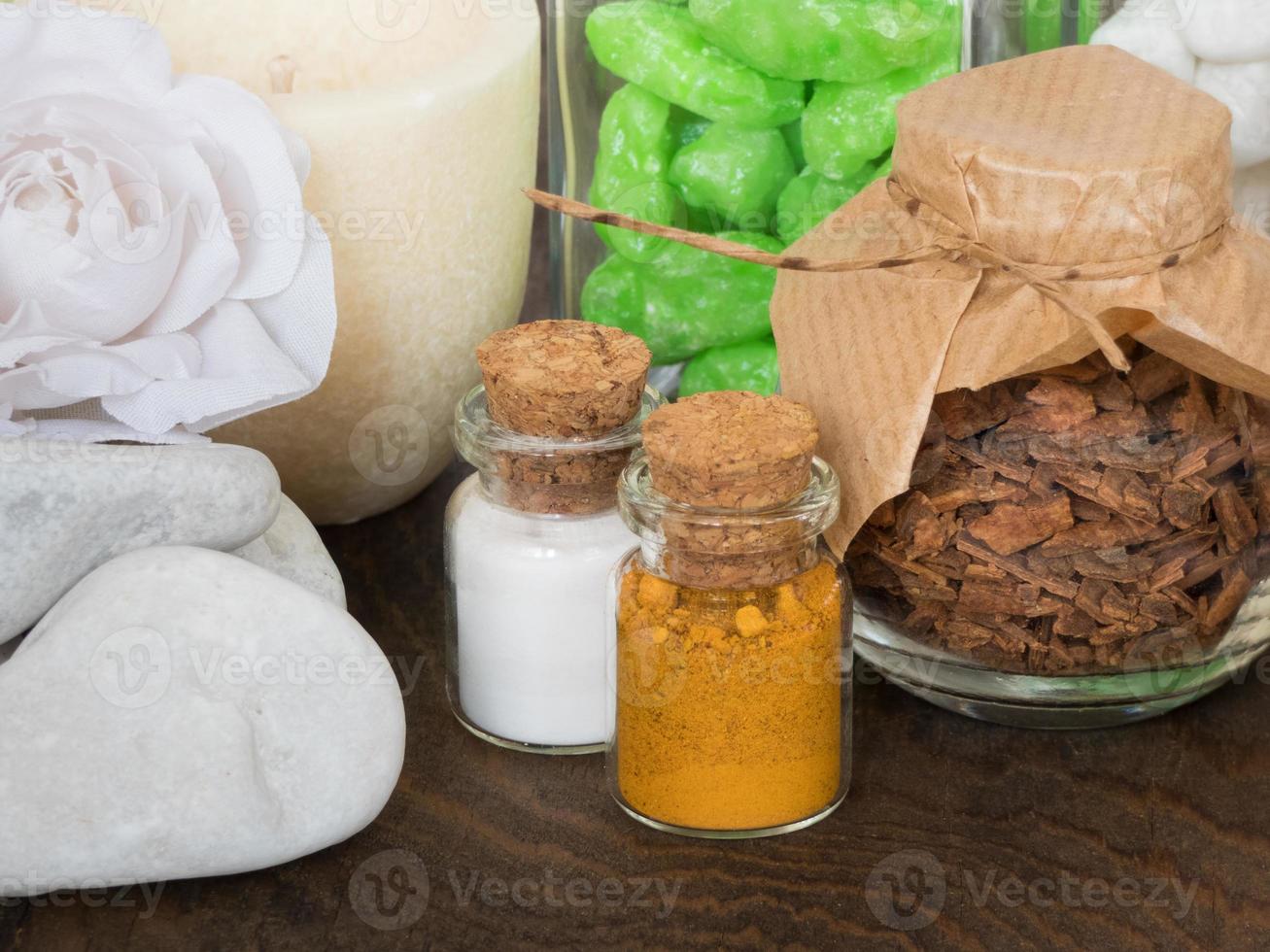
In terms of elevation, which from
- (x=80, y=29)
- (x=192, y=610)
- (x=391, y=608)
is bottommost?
(x=391, y=608)

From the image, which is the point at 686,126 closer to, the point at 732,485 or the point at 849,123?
the point at 849,123

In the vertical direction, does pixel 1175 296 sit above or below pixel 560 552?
above

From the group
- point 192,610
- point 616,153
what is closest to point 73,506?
point 192,610

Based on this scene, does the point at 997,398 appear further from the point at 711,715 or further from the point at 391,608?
the point at 391,608

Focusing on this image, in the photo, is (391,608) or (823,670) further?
(391,608)

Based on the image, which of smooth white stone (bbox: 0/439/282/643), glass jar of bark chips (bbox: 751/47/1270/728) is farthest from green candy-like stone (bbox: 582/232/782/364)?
smooth white stone (bbox: 0/439/282/643)
